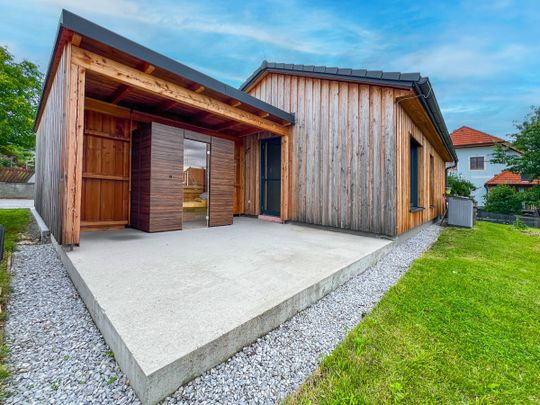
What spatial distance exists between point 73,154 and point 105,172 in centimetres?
194

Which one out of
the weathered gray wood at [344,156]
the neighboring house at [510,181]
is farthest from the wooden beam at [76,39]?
the neighboring house at [510,181]

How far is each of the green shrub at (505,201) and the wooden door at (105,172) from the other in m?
18.4

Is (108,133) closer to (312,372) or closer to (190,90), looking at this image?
(190,90)

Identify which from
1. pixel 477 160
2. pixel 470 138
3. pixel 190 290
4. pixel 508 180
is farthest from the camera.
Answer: pixel 470 138

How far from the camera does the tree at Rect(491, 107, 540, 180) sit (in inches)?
485

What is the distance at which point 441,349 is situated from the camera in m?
1.56

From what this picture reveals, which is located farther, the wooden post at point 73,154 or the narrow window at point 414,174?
the narrow window at point 414,174

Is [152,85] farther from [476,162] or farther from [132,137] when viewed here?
[476,162]

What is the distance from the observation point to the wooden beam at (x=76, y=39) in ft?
8.56

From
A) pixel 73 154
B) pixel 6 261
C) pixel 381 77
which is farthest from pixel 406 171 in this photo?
pixel 6 261

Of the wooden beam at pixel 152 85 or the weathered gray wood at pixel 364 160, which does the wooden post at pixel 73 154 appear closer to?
the wooden beam at pixel 152 85

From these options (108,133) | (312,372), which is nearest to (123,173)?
(108,133)

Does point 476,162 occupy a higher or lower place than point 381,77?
higher

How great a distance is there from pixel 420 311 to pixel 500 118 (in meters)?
53.9
